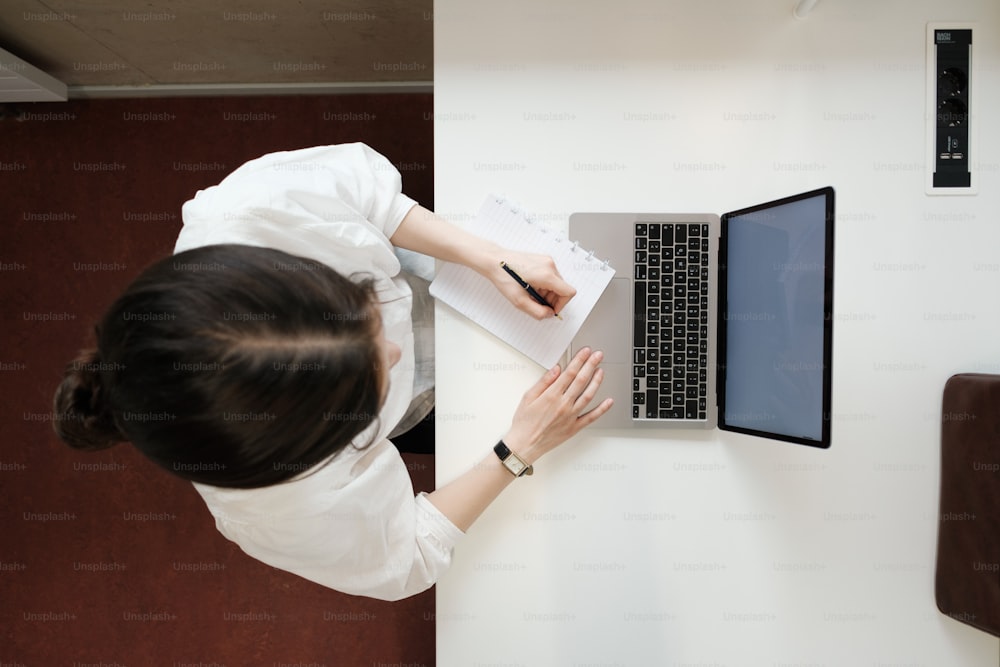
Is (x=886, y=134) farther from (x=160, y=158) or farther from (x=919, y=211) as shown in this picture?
(x=160, y=158)

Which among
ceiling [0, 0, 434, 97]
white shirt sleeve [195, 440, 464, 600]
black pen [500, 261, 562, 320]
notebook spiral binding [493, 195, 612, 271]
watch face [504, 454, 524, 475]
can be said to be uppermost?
ceiling [0, 0, 434, 97]

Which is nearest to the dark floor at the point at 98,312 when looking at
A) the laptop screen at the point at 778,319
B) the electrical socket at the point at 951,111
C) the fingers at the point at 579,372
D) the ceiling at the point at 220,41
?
the ceiling at the point at 220,41

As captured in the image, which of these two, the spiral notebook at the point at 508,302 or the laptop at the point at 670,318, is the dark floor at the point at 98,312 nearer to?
the spiral notebook at the point at 508,302

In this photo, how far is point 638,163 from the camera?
98 centimetres

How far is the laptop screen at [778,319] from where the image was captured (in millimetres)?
724

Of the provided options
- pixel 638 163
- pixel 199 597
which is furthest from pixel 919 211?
pixel 199 597

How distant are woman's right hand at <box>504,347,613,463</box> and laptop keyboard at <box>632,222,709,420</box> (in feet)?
0.27

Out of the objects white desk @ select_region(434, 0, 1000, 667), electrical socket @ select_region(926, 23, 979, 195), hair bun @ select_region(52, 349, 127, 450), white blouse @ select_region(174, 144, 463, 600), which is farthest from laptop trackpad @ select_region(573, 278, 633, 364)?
hair bun @ select_region(52, 349, 127, 450)

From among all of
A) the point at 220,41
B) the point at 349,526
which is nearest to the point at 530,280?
the point at 349,526

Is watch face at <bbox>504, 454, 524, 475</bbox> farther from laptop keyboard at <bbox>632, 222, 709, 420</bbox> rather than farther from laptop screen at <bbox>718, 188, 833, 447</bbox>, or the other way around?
laptop screen at <bbox>718, 188, 833, 447</bbox>

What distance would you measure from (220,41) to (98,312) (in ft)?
2.88

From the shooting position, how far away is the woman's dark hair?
1.98 feet

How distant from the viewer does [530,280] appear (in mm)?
917

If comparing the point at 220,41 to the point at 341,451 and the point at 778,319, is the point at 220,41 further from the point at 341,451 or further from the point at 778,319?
the point at 778,319
